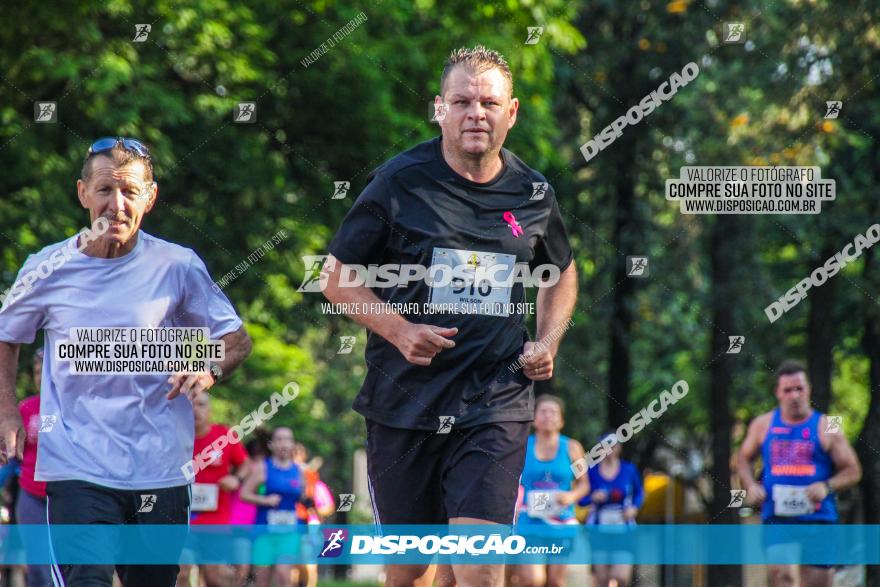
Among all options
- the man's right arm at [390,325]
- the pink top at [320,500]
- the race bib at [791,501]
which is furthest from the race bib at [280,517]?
the man's right arm at [390,325]

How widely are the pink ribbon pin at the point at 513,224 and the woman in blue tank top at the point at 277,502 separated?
867cm

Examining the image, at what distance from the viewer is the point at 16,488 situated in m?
17.8

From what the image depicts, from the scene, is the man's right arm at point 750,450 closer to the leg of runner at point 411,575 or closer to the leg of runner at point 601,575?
the leg of runner at point 601,575

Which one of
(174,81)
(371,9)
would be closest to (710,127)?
(371,9)

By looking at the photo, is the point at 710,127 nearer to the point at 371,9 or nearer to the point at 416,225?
the point at 371,9

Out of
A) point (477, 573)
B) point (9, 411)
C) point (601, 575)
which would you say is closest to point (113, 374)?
point (9, 411)

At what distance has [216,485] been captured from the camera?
41.5ft

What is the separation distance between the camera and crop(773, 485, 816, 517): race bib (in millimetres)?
10789

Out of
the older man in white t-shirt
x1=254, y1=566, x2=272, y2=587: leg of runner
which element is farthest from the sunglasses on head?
x1=254, y1=566, x2=272, y2=587: leg of runner

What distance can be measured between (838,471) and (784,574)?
89 centimetres

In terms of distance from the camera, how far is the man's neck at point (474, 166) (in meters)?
5.47

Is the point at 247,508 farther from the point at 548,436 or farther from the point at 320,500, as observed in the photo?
the point at 548,436

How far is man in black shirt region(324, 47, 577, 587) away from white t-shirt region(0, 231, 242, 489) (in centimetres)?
66

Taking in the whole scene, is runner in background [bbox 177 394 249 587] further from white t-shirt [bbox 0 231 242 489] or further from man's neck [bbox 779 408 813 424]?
white t-shirt [bbox 0 231 242 489]
